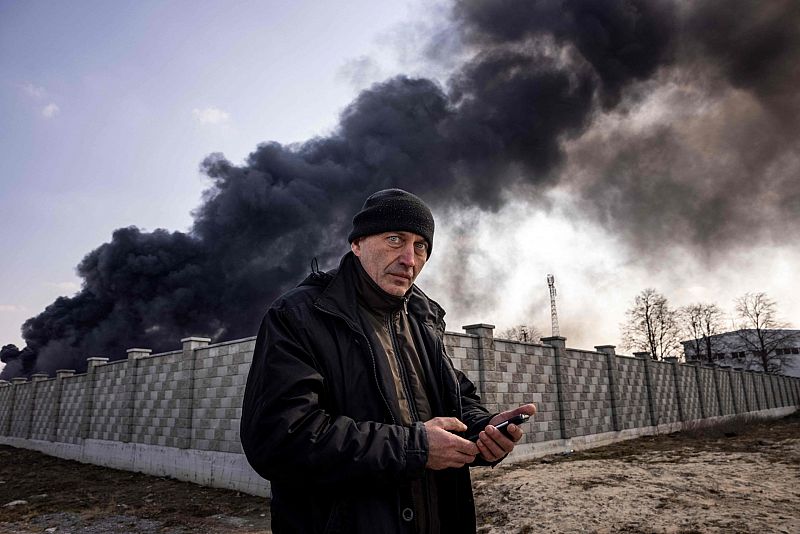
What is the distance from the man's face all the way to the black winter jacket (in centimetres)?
13

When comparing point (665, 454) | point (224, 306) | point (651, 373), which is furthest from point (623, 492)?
point (224, 306)

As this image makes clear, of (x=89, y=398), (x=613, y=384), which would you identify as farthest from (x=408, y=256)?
(x=89, y=398)

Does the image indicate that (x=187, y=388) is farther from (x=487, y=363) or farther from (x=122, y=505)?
(x=487, y=363)

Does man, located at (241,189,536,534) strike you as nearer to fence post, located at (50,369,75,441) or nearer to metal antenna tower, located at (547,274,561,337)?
fence post, located at (50,369,75,441)

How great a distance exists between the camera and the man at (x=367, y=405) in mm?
1344

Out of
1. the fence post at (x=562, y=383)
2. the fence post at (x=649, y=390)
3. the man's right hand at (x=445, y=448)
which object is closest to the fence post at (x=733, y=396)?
the fence post at (x=649, y=390)

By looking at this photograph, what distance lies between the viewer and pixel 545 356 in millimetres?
12297

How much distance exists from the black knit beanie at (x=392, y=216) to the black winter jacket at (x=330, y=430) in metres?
0.24

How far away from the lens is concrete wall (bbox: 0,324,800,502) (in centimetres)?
989

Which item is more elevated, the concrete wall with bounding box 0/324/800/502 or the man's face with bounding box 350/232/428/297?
the man's face with bounding box 350/232/428/297

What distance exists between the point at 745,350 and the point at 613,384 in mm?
41593

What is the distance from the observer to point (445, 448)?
1405 mm

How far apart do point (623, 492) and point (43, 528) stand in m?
8.84

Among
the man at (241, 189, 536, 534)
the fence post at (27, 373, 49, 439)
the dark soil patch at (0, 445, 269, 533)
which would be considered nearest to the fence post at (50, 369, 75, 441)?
the fence post at (27, 373, 49, 439)
